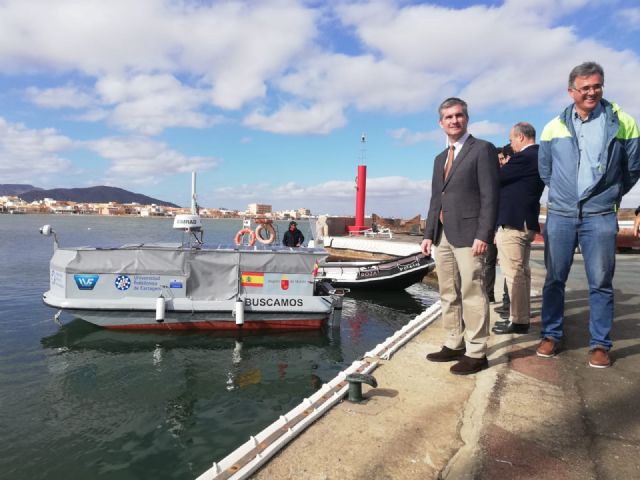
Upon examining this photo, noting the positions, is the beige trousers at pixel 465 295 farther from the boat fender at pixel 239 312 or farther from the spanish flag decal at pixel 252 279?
the spanish flag decal at pixel 252 279

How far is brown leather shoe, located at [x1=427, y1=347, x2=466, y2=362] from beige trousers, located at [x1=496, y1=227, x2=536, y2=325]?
51.7 inches

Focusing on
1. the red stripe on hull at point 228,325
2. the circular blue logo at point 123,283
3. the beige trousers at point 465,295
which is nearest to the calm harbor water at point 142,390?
the red stripe on hull at point 228,325

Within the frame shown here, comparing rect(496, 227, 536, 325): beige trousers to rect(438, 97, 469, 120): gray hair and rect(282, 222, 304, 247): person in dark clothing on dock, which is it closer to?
rect(438, 97, 469, 120): gray hair

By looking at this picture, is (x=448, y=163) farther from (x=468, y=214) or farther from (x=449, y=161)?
(x=468, y=214)

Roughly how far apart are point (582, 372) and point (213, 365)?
6.27 metres

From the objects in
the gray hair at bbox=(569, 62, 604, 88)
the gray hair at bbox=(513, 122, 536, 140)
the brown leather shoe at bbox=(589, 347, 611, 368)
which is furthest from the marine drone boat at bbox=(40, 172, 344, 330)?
the gray hair at bbox=(569, 62, 604, 88)

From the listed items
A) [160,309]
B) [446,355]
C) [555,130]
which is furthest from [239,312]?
[555,130]

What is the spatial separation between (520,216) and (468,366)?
2.15 metres

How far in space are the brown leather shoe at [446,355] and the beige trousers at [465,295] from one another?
49mm

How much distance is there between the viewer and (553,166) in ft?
12.5

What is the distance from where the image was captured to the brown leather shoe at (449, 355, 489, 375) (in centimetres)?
353

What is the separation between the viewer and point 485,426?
258 centimetres

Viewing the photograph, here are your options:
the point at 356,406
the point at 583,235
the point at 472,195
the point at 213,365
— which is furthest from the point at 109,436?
the point at 583,235

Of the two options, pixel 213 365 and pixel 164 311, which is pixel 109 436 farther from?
pixel 164 311
